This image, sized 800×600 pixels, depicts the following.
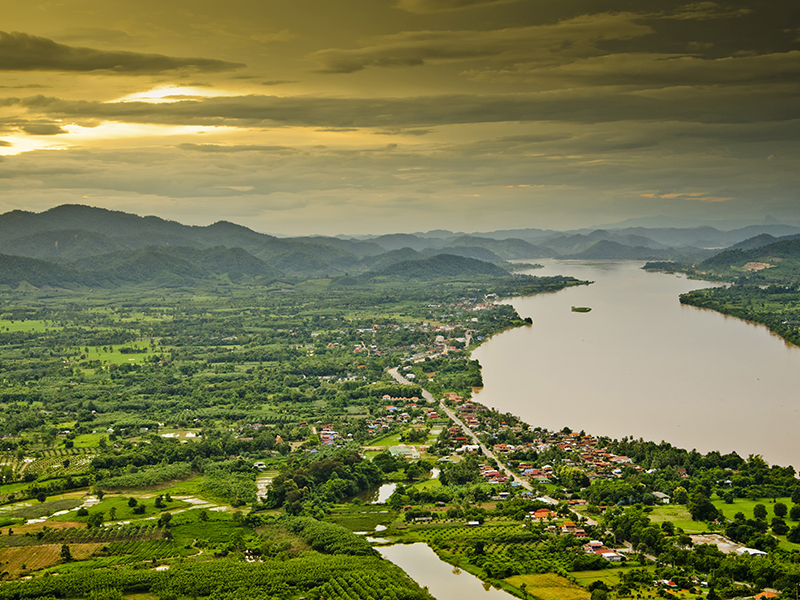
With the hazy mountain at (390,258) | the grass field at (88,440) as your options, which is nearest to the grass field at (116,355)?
the grass field at (88,440)

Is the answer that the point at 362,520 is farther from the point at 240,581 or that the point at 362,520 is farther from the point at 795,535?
the point at 795,535

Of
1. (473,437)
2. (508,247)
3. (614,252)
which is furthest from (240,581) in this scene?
(508,247)

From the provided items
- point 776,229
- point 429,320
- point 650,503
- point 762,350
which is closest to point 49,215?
point 429,320

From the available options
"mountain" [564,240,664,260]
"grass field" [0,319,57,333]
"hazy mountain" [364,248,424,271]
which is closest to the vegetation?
"grass field" [0,319,57,333]

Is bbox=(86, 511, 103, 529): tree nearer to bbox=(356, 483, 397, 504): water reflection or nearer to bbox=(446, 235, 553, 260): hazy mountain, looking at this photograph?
bbox=(356, 483, 397, 504): water reflection

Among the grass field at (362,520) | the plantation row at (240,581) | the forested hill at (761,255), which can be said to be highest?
the forested hill at (761,255)

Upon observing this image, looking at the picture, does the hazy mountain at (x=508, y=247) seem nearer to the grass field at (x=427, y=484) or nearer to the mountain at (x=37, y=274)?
the mountain at (x=37, y=274)

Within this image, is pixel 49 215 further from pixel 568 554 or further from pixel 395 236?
pixel 568 554
